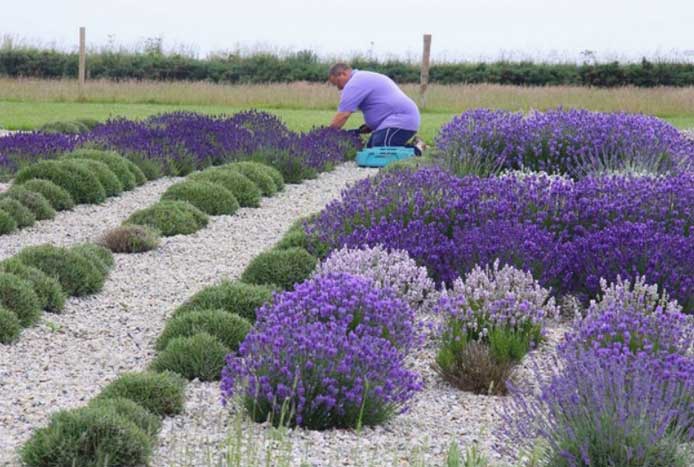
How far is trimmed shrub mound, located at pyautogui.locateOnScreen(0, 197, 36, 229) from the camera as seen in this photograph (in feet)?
30.7

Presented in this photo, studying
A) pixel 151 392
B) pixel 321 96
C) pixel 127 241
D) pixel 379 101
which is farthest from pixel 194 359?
pixel 321 96

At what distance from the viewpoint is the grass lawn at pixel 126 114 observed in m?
20.2

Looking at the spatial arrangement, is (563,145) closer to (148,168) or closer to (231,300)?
(148,168)

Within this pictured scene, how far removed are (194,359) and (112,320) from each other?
138 centimetres

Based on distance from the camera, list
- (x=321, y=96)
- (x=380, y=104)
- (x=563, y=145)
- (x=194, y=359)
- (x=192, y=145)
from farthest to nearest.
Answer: (x=321, y=96), (x=380, y=104), (x=192, y=145), (x=563, y=145), (x=194, y=359)

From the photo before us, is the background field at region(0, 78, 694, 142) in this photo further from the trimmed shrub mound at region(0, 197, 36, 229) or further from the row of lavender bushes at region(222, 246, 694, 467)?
the row of lavender bushes at region(222, 246, 694, 467)

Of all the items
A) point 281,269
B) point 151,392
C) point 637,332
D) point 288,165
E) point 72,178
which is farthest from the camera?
point 288,165

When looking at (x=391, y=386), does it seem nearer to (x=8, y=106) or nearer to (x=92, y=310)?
(x=92, y=310)

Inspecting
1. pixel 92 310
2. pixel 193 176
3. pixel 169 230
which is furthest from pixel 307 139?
pixel 92 310

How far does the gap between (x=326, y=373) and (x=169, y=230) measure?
4.96 m

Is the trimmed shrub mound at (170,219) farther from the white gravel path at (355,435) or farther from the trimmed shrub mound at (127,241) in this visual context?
the white gravel path at (355,435)

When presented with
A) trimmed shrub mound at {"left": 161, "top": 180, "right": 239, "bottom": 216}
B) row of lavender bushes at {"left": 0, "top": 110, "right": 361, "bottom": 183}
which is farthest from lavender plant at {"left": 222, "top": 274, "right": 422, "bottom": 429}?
row of lavender bushes at {"left": 0, "top": 110, "right": 361, "bottom": 183}

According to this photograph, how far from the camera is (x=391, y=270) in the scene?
6633 millimetres

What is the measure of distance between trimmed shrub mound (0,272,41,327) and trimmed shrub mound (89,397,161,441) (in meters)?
1.82
